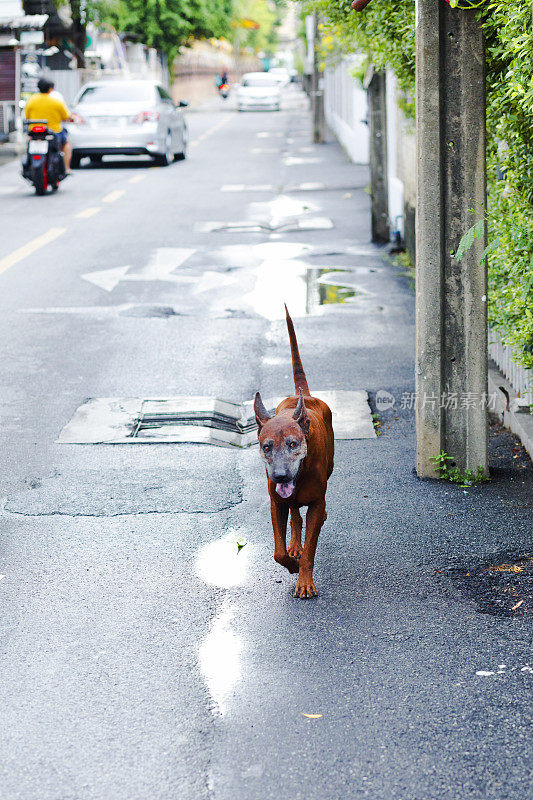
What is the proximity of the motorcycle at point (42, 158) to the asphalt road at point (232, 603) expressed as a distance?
31.7ft

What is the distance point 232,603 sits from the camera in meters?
4.55

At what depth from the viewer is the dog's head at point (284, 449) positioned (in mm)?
4156

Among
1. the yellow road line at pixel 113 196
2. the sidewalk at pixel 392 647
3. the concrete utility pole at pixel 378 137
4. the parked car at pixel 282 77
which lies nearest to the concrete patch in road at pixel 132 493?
the sidewalk at pixel 392 647

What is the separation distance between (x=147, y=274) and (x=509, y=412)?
21.0ft

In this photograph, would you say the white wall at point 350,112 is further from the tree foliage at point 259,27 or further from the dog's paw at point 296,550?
the tree foliage at point 259,27

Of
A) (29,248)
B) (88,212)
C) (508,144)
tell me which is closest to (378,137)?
(29,248)

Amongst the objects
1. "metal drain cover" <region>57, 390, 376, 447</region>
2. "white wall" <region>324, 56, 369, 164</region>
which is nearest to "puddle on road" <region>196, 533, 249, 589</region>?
"metal drain cover" <region>57, 390, 376, 447</region>

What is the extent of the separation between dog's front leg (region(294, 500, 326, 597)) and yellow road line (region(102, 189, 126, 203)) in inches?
598

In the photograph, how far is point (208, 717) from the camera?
3645 mm

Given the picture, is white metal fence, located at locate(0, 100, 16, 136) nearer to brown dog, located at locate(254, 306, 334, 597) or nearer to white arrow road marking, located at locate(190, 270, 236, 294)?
white arrow road marking, located at locate(190, 270, 236, 294)

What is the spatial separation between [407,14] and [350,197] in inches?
497

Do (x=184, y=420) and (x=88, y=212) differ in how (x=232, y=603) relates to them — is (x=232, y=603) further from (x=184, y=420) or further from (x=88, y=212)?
(x=88, y=212)

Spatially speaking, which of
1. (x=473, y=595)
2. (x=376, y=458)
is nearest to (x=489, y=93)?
(x=376, y=458)

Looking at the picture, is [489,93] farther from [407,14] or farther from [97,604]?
[97,604]
